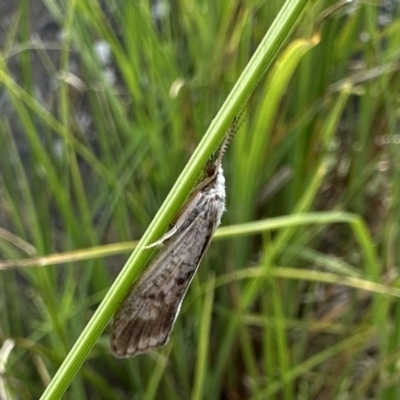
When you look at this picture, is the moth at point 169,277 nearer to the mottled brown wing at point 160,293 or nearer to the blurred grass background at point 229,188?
the mottled brown wing at point 160,293

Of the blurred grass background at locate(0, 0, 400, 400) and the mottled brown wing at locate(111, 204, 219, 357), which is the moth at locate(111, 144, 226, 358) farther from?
the blurred grass background at locate(0, 0, 400, 400)

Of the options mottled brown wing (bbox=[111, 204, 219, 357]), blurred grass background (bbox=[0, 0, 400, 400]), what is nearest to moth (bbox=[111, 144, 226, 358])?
mottled brown wing (bbox=[111, 204, 219, 357])

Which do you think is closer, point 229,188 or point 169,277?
point 169,277

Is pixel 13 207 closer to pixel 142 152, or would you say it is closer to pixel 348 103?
pixel 142 152

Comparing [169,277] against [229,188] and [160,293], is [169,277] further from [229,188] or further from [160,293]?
[229,188]

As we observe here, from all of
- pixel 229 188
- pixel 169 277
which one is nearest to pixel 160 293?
pixel 169 277

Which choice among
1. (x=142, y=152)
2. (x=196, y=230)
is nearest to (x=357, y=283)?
(x=196, y=230)
